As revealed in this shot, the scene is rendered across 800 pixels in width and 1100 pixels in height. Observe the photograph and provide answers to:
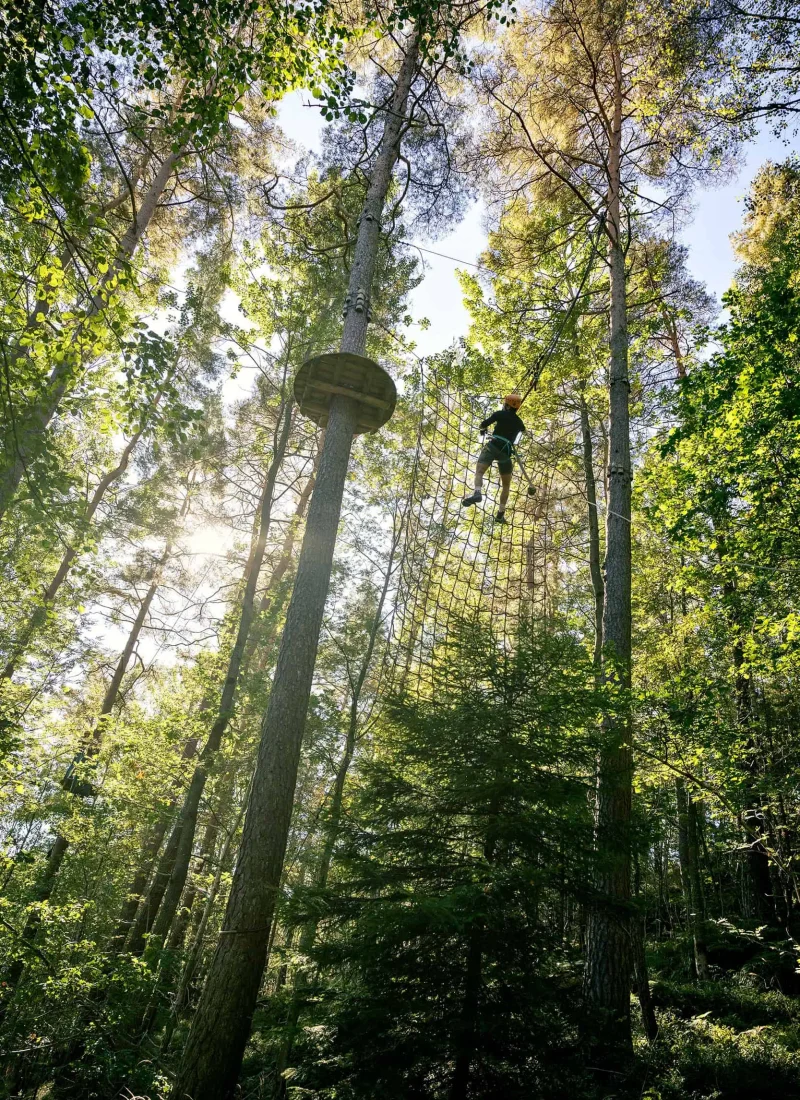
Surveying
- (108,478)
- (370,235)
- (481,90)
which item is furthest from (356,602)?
(481,90)

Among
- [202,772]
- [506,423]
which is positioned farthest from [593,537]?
[202,772]

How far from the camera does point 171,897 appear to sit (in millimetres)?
6766

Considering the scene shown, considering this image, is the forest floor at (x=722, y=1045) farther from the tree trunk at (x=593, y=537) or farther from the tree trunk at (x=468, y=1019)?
the tree trunk at (x=593, y=537)

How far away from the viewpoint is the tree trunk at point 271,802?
2.78m

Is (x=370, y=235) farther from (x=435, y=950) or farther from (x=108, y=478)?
(x=108, y=478)

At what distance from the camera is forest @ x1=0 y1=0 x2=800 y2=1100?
269cm

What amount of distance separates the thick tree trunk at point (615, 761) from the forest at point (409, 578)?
38 millimetres

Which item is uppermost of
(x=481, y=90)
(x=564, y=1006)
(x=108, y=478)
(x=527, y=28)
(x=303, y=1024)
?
(x=527, y=28)

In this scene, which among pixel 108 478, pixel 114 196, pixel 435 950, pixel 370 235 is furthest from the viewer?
pixel 108 478

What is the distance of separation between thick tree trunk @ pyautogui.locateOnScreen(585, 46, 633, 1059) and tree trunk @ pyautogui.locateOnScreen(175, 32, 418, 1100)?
1.76 meters

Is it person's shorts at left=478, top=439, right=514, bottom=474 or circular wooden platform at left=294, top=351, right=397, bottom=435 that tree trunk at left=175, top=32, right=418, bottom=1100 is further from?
person's shorts at left=478, top=439, right=514, bottom=474

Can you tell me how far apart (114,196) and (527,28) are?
671 cm

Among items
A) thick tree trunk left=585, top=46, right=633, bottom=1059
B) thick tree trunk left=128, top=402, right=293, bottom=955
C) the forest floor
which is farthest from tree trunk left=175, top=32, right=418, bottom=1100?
thick tree trunk left=128, top=402, right=293, bottom=955

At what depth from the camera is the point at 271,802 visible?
10.9ft
